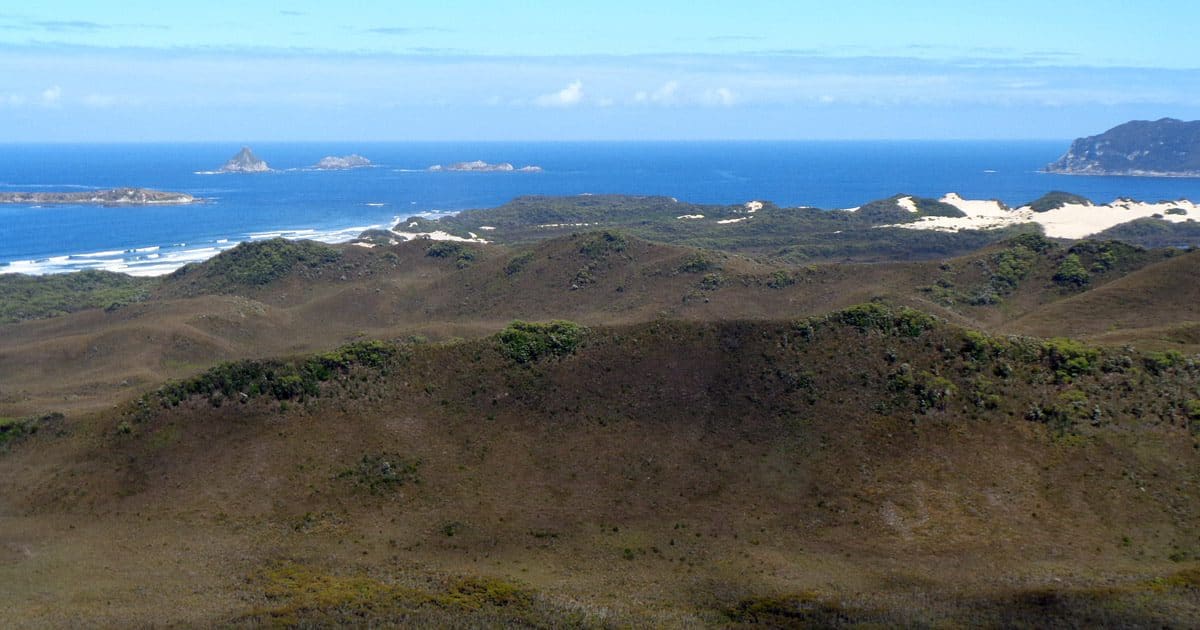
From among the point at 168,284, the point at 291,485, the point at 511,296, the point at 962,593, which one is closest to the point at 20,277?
the point at 168,284

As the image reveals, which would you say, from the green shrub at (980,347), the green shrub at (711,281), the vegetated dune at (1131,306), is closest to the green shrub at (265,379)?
the green shrub at (980,347)

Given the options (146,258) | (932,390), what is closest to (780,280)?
(932,390)

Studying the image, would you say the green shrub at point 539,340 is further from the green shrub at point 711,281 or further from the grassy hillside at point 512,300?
the green shrub at point 711,281

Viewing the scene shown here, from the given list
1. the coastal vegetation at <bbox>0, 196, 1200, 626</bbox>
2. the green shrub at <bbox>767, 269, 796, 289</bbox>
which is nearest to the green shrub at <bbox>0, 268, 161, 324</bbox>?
the coastal vegetation at <bbox>0, 196, 1200, 626</bbox>

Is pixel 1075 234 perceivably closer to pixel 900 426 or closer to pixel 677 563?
pixel 900 426

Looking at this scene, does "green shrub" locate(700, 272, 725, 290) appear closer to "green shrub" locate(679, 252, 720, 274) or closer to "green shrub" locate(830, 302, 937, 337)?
"green shrub" locate(679, 252, 720, 274)

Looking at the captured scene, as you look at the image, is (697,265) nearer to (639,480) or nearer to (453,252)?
(453,252)
